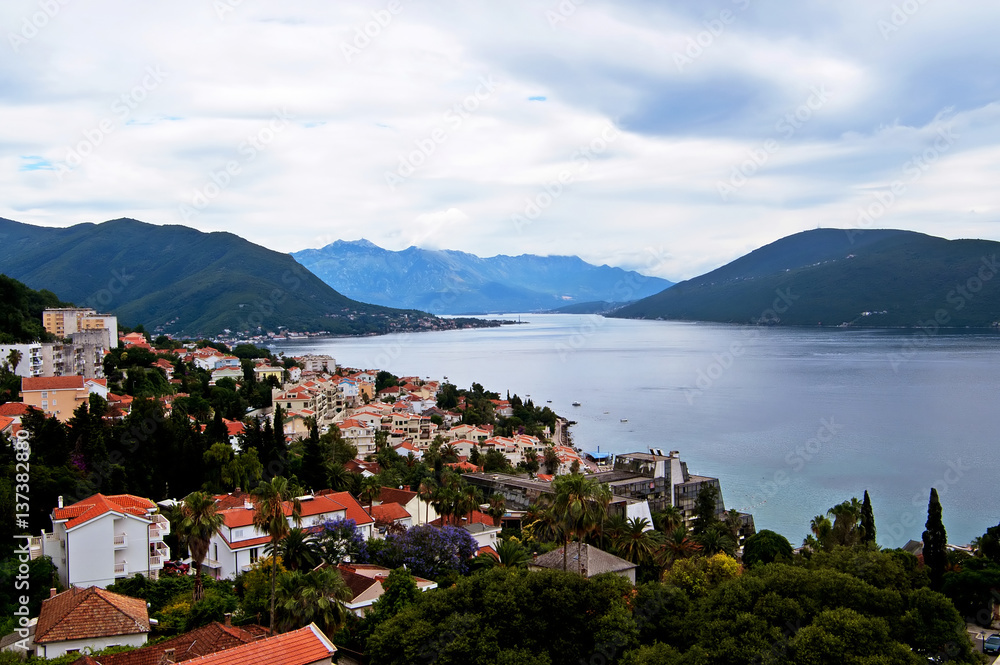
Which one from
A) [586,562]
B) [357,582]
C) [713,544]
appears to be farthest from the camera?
[713,544]

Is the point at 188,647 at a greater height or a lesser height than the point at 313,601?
lesser

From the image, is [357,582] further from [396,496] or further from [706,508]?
[706,508]

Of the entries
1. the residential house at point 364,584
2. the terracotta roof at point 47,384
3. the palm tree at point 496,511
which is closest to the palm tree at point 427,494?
the palm tree at point 496,511

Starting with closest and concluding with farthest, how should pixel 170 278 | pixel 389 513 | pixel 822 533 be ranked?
pixel 822 533
pixel 389 513
pixel 170 278

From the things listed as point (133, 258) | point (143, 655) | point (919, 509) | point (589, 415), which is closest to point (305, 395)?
point (589, 415)

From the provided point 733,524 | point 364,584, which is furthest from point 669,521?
point 364,584

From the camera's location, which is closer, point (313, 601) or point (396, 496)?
point (313, 601)

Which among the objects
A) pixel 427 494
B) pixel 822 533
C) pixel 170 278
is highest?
pixel 170 278
